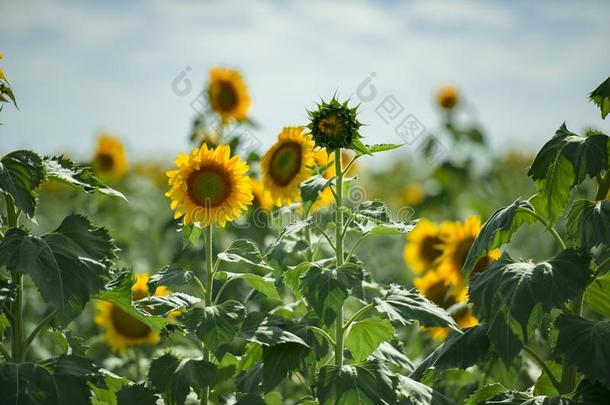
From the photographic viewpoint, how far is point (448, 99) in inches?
195

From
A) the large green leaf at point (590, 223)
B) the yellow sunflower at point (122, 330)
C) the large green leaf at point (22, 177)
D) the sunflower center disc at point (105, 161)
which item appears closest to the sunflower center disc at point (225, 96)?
the yellow sunflower at point (122, 330)

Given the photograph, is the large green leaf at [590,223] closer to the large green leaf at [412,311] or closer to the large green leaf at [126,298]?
the large green leaf at [412,311]

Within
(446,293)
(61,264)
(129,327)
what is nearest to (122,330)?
(129,327)

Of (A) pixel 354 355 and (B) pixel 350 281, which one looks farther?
(A) pixel 354 355

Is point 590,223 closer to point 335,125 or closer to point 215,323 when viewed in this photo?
point 335,125

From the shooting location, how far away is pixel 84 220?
172cm

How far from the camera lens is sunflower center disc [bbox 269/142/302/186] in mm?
2184

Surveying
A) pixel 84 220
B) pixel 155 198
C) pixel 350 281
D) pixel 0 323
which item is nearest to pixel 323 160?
pixel 350 281

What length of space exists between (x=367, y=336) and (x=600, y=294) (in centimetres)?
61

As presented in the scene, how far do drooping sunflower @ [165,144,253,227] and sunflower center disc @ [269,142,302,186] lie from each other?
0.80ft

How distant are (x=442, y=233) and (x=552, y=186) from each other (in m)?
1.19

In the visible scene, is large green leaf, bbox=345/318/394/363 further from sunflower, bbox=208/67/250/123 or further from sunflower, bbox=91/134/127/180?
sunflower, bbox=91/134/127/180

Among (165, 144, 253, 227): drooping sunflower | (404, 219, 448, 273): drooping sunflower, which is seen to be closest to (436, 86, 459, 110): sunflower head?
(404, 219, 448, 273): drooping sunflower

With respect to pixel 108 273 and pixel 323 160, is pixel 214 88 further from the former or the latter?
pixel 108 273
